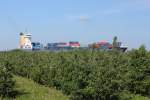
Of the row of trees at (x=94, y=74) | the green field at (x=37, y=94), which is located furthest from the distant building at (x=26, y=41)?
the green field at (x=37, y=94)

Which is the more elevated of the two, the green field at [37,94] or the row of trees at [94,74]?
the row of trees at [94,74]

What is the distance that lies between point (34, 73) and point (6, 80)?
5894mm

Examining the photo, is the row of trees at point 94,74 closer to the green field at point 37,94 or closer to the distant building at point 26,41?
the green field at point 37,94

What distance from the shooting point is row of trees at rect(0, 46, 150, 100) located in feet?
42.5

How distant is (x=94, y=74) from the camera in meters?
13.0

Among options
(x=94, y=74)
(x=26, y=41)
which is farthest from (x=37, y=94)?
(x=26, y=41)

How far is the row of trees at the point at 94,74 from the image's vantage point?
12953mm

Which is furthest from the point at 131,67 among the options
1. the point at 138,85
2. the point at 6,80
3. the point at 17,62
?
the point at 17,62

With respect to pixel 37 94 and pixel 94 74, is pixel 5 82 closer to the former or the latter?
pixel 37 94

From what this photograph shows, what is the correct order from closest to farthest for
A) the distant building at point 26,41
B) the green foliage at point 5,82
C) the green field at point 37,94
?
the green foliage at point 5,82 < the green field at point 37,94 < the distant building at point 26,41

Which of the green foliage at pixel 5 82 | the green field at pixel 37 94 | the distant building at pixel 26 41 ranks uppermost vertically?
the distant building at pixel 26 41

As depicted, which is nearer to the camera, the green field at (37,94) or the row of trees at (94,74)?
the row of trees at (94,74)

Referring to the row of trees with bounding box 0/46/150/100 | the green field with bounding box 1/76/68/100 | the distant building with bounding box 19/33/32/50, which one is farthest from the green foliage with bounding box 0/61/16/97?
the distant building with bounding box 19/33/32/50

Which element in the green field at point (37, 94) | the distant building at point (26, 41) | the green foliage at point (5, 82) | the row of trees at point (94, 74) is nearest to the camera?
the row of trees at point (94, 74)
